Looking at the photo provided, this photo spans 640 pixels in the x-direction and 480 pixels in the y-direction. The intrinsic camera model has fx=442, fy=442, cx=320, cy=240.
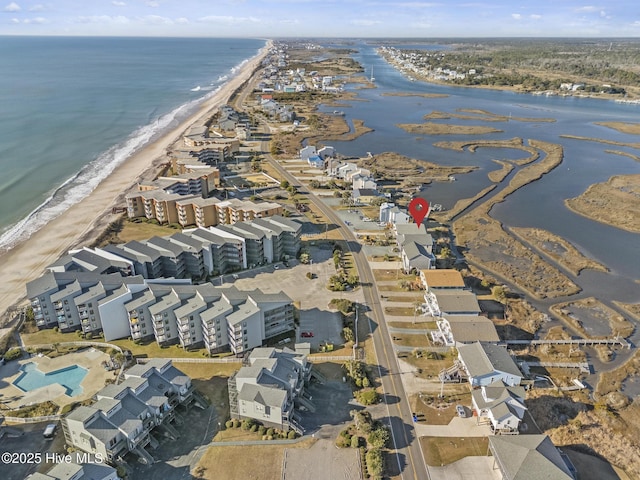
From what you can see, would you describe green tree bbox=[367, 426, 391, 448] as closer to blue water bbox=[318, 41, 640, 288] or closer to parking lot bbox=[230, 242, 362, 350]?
parking lot bbox=[230, 242, 362, 350]

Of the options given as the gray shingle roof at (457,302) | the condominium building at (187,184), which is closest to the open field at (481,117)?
the condominium building at (187,184)

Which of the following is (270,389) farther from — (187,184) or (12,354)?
(187,184)

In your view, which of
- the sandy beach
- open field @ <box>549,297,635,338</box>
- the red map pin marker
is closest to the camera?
open field @ <box>549,297,635,338</box>

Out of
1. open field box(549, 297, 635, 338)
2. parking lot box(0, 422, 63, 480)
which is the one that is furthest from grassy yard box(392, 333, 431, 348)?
parking lot box(0, 422, 63, 480)

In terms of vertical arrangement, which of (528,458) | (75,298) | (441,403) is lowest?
(441,403)

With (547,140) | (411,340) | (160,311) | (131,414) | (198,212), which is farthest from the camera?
(547,140)

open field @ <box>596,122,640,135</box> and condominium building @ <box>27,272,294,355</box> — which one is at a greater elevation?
open field @ <box>596,122,640,135</box>

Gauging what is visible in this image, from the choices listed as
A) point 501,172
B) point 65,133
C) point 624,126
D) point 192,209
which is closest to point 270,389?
point 192,209
